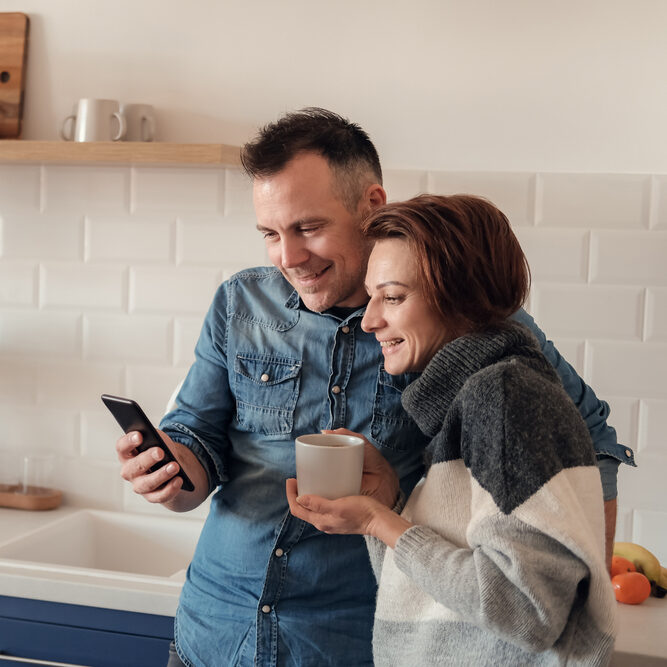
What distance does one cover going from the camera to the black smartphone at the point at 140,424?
1217 mm

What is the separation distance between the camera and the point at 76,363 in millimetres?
2252

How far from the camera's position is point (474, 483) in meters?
0.96

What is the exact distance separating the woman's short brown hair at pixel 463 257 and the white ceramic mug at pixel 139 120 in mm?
1159

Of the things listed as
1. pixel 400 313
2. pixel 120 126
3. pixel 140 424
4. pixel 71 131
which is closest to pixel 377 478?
pixel 400 313

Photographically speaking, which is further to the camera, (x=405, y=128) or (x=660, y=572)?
(x=405, y=128)

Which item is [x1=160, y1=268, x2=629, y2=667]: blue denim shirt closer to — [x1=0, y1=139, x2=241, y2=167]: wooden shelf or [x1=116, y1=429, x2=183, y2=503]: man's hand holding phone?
[x1=116, y1=429, x2=183, y2=503]: man's hand holding phone

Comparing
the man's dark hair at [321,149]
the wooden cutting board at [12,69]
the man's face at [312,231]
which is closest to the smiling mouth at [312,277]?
the man's face at [312,231]

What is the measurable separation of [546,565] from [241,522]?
0.58m

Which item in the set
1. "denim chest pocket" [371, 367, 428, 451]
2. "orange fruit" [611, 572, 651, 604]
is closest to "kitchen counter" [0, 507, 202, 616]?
"denim chest pocket" [371, 367, 428, 451]

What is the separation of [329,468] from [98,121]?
1.32m

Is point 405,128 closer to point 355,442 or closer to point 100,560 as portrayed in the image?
point 355,442

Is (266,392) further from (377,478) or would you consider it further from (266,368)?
(377,478)

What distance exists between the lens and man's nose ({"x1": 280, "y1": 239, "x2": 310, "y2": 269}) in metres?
1.28

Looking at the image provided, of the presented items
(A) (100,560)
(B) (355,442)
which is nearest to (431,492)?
(B) (355,442)
